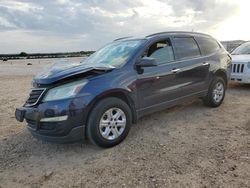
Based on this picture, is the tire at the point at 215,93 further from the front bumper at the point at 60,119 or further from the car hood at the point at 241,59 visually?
the front bumper at the point at 60,119

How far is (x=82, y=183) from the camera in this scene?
129 inches

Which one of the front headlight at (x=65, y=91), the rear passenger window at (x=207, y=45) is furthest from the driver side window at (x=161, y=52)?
the front headlight at (x=65, y=91)

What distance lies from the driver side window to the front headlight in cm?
155

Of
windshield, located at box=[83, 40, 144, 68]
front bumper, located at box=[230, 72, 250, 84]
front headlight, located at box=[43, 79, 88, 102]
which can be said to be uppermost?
windshield, located at box=[83, 40, 144, 68]

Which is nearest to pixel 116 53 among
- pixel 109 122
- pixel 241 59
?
pixel 109 122

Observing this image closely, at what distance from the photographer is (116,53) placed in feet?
16.6

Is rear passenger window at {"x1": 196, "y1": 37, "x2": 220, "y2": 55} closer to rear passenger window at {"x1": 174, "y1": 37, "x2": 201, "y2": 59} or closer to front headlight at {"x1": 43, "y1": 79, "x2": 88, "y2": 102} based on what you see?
rear passenger window at {"x1": 174, "y1": 37, "x2": 201, "y2": 59}

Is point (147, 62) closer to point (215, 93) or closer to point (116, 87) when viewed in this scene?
point (116, 87)

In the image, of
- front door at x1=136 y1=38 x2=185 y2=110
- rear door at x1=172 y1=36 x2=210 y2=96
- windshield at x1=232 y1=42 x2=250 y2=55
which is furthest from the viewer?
windshield at x1=232 y1=42 x2=250 y2=55

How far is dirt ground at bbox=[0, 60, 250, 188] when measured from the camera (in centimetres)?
329

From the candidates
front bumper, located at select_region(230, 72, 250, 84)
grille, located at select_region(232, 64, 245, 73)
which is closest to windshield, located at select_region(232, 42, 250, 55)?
grille, located at select_region(232, 64, 245, 73)

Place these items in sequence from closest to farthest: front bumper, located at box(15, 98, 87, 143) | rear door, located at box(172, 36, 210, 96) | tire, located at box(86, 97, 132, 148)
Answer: front bumper, located at box(15, 98, 87, 143), tire, located at box(86, 97, 132, 148), rear door, located at box(172, 36, 210, 96)

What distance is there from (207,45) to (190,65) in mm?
1072

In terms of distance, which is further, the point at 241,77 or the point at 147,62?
the point at 241,77
